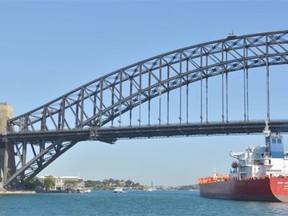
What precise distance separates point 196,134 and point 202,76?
33.3ft

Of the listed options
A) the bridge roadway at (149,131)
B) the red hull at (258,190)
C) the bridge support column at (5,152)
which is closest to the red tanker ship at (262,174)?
the red hull at (258,190)

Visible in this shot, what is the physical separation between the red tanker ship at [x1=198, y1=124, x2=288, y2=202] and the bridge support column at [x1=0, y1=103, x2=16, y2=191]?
1405 inches

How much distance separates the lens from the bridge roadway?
280ft

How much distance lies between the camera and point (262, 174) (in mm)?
69500

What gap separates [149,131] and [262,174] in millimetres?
24201

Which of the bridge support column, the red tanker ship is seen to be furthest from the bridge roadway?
the red tanker ship

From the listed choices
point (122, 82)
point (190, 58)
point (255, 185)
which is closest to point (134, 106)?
point (122, 82)

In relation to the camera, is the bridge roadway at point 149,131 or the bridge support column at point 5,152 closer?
the bridge roadway at point 149,131

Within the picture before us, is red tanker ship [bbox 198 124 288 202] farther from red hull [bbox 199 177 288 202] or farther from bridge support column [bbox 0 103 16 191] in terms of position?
bridge support column [bbox 0 103 16 191]

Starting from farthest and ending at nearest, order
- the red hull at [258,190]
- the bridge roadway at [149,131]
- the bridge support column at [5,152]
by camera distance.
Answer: the bridge support column at [5,152]
the bridge roadway at [149,131]
the red hull at [258,190]

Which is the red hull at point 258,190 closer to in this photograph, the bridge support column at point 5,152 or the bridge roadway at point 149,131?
the bridge roadway at point 149,131

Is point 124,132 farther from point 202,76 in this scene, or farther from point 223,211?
point 223,211

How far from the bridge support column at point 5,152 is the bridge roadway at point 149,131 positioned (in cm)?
130

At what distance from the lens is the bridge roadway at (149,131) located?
85.5 meters
